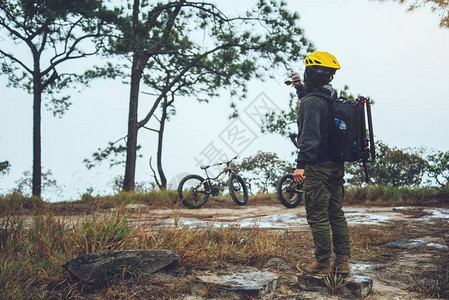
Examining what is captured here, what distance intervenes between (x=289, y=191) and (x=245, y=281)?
7103 mm

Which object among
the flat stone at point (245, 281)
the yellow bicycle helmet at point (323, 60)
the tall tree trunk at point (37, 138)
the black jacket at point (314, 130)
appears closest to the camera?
the flat stone at point (245, 281)

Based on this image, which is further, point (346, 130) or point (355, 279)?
point (346, 130)

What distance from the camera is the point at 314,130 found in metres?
3.15

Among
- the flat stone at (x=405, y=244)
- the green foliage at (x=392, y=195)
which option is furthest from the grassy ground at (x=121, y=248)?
the green foliage at (x=392, y=195)

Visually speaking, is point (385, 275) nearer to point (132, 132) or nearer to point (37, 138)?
point (132, 132)

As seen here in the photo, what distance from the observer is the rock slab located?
9.32ft

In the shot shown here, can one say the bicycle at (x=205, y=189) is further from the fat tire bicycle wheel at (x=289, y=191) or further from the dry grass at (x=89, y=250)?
the dry grass at (x=89, y=250)

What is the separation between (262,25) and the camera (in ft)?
43.5

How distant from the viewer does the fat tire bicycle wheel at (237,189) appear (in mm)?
10031

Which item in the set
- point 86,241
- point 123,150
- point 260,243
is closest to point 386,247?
point 260,243

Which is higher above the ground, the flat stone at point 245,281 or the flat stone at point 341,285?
the flat stone at point 245,281

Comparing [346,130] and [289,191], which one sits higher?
[346,130]

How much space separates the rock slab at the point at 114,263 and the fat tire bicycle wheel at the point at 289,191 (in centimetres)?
670

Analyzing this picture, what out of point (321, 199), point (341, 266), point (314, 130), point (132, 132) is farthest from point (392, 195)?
point (132, 132)
